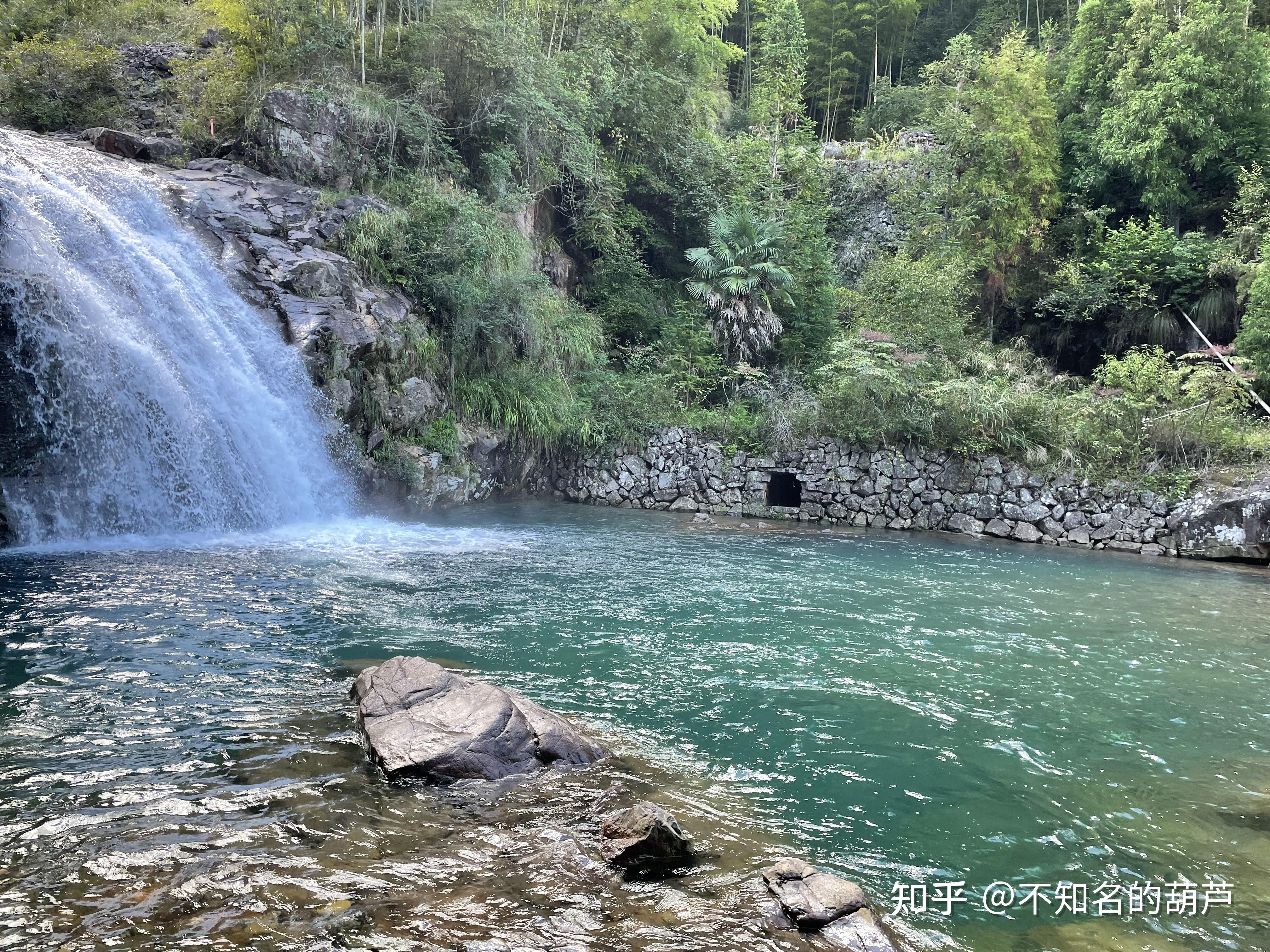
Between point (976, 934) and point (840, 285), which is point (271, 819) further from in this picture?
point (840, 285)

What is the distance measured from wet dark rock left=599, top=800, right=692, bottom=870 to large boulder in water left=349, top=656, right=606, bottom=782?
938mm

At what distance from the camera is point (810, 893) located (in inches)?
121

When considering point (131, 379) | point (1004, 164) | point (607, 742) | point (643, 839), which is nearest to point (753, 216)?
point (1004, 164)

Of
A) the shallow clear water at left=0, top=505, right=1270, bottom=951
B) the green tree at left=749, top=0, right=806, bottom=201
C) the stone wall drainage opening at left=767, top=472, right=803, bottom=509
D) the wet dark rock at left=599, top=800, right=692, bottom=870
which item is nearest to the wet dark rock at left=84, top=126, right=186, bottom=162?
the shallow clear water at left=0, top=505, right=1270, bottom=951

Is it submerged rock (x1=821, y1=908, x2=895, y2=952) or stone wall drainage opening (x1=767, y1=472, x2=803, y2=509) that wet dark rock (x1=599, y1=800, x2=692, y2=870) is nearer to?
submerged rock (x1=821, y1=908, x2=895, y2=952)

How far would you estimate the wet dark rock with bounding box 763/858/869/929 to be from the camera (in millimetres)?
2977

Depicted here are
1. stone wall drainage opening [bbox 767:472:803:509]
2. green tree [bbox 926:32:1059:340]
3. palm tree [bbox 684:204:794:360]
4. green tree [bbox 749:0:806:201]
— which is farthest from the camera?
green tree [bbox 749:0:806:201]

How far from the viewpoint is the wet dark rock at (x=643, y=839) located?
3.33m

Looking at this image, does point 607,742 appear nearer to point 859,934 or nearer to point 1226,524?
point 859,934

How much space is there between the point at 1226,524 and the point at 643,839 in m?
14.8

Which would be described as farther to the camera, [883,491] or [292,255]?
[883,491]

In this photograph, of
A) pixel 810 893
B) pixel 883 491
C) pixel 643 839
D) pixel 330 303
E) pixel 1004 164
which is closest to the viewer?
pixel 810 893

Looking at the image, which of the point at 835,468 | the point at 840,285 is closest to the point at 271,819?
the point at 835,468

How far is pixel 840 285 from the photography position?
23.5m
